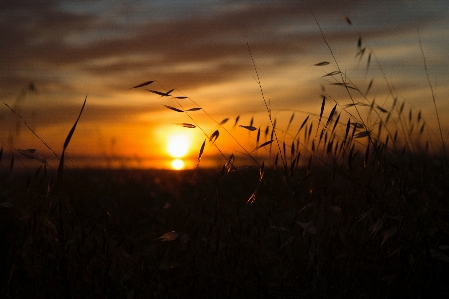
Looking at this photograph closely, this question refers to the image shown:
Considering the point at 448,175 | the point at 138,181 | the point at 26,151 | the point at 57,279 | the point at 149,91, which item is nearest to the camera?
the point at 26,151

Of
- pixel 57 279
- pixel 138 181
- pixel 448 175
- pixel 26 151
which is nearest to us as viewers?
pixel 26 151

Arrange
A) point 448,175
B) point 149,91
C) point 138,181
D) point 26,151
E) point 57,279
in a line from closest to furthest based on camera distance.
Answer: point 26,151, point 149,91, point 57,279, point 448,175, point 138,181

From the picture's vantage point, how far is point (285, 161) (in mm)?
2262

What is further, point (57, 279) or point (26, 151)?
point (57, 279)

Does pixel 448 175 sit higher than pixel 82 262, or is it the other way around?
pixel 448 175

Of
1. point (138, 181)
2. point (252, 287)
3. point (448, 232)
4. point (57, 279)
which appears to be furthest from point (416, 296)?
point (138, 181)

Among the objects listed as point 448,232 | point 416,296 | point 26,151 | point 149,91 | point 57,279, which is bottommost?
point 57,279

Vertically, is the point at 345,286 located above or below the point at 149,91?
below

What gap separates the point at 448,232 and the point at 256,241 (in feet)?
3.05

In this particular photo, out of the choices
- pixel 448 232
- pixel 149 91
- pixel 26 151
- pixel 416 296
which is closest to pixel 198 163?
pixel 149 91

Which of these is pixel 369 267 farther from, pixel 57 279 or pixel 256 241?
pixel 57 279

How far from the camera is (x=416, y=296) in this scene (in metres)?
2.07

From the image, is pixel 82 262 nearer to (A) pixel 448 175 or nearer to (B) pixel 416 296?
(B) pixel 416 296

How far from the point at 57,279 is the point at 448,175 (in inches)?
90.2
